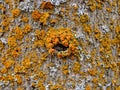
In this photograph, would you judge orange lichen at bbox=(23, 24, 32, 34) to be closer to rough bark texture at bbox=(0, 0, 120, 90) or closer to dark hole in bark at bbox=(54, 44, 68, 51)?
rough bark texture at bbox=(0, 0, 120, 90)

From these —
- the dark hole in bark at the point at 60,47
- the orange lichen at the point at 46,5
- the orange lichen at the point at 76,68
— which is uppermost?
the orange lichen at the point at 46,5

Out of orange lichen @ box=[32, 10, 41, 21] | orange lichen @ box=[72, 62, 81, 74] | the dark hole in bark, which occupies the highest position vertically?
orange lichen @ box=[32, 10, 41, 21]

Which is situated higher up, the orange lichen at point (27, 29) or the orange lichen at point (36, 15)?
the orange lichen at point (36, 15)

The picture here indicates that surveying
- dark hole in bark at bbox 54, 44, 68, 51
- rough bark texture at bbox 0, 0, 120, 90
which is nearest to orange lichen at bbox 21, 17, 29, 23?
rough bark texture at bbox 0, 0, 120, 90

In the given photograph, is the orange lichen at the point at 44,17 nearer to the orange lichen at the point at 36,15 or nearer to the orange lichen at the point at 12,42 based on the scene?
the orange lichen at the point at 36,15

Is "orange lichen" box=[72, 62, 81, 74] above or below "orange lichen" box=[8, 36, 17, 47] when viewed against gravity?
below

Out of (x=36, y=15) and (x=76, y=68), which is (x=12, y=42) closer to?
(x=36, y=15)

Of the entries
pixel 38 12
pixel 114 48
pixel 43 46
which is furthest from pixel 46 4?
pixel 114 48

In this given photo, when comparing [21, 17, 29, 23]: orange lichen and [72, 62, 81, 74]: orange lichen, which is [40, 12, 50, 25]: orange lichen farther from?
[72, 62, 81, 74]: orange lichen

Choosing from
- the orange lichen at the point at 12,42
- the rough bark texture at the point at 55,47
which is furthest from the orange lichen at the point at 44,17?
the orange lichen at the point at 12,42

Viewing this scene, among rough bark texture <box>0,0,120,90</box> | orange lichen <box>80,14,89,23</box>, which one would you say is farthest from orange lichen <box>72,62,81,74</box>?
orange lichen <box>80,14,89,23</box>

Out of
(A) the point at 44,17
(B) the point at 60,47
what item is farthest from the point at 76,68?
(A) the point at 44,17
